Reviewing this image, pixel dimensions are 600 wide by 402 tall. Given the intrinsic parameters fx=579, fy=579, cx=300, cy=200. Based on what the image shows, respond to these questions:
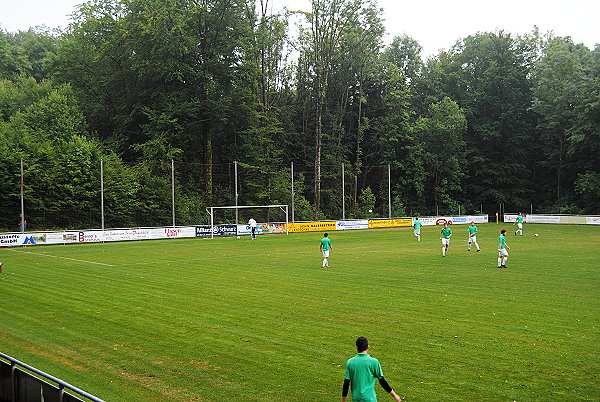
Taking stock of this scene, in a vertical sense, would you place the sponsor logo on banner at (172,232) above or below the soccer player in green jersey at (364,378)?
above

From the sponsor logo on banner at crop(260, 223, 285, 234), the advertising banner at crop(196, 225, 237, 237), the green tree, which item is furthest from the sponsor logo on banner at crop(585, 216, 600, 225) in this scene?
the advertising banner at crop(196, 225, 237, 237)

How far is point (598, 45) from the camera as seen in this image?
79.2 meters

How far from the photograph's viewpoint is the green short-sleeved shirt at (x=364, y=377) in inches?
293

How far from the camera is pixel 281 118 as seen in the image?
79062 mm

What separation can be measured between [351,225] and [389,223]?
5437 mm

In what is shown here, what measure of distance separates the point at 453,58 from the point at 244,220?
1888 inches

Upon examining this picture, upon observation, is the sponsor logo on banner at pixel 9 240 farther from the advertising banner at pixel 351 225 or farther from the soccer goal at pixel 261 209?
the advertising banner at pixel 351 225

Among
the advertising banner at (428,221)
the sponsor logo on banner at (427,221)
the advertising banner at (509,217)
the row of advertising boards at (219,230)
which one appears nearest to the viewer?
the row of advertising boards at (219,230)

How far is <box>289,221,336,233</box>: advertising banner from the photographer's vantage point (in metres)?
59.8

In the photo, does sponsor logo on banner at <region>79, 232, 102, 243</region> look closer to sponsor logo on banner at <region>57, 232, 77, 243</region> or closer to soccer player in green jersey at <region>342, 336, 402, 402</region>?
sponsor logo on banner at <region>57, 232, 77, 243</region>

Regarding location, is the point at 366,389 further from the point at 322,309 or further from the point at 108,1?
the point at 108,1

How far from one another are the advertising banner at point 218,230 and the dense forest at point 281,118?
2384 millimetres

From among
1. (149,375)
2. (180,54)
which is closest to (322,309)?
(149,375)

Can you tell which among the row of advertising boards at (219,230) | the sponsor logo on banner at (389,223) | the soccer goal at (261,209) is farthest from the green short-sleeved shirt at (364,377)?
the sponsor logo on banner at (389,223)
